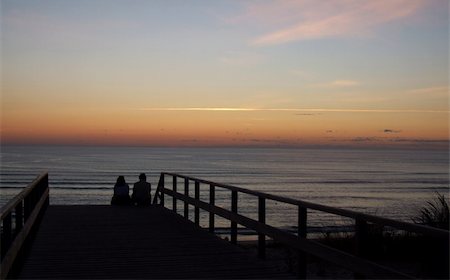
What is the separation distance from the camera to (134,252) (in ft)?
31.2

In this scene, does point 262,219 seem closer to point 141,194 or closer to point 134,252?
point 134,252

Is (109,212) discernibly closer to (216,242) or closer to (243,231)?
(216,242)

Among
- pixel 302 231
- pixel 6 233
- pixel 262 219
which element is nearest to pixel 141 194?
pixel 262 219

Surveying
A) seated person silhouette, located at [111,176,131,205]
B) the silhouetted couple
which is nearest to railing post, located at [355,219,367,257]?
the silhouetted couple

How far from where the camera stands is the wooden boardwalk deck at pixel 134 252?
7.90 metres

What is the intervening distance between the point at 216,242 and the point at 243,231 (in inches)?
683

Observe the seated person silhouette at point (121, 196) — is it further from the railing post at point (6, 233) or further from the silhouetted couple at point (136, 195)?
the railing post at point (6, 233)

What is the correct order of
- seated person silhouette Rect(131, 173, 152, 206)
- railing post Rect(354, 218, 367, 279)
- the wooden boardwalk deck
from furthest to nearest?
seated person silhouette Rect(131, 173, 152, 206) → the wooden boardwalk deck → railing post Rect(354, 218, 367, 279)

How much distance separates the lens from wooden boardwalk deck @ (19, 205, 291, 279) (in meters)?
7.90

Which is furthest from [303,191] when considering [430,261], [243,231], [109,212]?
[430,261]

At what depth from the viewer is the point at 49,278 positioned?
7512 mm

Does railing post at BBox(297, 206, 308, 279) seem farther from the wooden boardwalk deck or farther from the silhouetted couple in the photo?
the silhouetted couple

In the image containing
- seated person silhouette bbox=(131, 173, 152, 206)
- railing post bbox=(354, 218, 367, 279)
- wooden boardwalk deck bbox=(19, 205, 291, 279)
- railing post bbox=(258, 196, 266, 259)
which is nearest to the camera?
railing post bbox=(354, 218, 367, 279)

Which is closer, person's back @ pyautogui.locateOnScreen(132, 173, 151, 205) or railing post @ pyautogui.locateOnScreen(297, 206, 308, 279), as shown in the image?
railing post @ pyautogui.locateOnScreen(297, 206, 308, 279)
